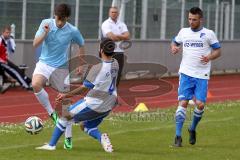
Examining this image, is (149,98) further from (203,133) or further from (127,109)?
(203,133)

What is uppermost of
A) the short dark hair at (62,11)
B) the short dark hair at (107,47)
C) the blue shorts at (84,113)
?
the short dark hair at (62,11)

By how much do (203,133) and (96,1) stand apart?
18.4 meters

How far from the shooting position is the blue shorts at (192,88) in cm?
1287

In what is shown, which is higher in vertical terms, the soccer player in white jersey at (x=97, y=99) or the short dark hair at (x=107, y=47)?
the short dark hair at (x=107, y=47)

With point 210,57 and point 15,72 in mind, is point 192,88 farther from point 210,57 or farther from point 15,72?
point 15,72

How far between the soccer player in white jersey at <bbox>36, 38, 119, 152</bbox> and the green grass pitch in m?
0.27

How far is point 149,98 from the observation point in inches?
930

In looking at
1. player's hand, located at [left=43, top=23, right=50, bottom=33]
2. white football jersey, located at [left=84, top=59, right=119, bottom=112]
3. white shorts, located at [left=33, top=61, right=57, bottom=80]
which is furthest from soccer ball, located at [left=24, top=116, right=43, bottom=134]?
player's hand, located at [left=43, top=23, right=50, bottom=33]

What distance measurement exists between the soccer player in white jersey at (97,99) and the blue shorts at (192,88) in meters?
1.55

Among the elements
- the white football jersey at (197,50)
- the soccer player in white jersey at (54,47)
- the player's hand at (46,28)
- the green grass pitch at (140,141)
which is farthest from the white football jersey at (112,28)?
the player's hand at (46,28)

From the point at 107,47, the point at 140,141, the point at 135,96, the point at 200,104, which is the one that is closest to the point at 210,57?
the point at 200,104

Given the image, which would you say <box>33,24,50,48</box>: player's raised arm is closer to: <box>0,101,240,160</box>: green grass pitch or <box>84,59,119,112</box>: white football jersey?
<box>84,59,119,112</box>: white football jersey

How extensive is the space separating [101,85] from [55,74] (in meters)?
1.94

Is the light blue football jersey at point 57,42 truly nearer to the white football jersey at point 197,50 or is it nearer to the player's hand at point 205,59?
the white football jersey at point 197,50
